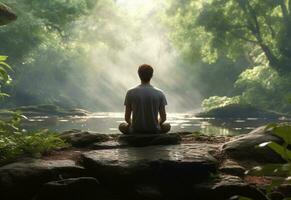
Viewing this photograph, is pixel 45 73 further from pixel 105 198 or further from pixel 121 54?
pixel 105 198

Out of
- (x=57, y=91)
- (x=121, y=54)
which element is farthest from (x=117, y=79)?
(x=57, y=91)

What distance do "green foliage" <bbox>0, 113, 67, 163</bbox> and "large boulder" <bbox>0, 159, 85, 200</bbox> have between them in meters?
0.53

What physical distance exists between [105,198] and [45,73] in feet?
169

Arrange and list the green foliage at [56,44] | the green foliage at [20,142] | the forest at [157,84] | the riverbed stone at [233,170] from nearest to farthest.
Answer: the forest at [157,84] → the riverbed stone at [233,170] → the green foliage at [20,142] → the green foliage at [56,44]

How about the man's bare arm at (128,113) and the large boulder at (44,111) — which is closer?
the man's bare arm at (128,113)

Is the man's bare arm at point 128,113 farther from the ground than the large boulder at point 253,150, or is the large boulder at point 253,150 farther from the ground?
the man's bare arm at point 128,113

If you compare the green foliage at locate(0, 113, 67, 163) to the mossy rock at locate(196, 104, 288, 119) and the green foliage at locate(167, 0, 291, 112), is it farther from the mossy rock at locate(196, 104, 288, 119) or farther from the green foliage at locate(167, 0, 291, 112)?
the green foliage at locate(167, 0, 291, 112)

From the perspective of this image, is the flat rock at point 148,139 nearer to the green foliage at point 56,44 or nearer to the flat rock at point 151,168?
the flat rock at point 151,168

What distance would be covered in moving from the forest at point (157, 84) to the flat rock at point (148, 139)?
0.06 feet

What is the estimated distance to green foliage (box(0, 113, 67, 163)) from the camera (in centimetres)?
600

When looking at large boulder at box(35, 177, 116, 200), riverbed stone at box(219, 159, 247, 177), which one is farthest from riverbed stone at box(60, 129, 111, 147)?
riverbed stone at box(219, 159, 247, 177)

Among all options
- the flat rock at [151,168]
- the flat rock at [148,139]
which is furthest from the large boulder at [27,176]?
the flat rock at [148,139]

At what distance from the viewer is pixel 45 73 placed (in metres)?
55.4

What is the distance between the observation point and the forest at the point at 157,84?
210 inches
